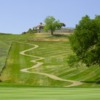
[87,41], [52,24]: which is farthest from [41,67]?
[52,24]

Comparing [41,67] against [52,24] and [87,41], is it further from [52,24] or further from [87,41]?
[52,24]

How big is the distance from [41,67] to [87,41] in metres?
20.2

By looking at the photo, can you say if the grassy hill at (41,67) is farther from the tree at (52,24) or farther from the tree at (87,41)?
the tree at (52,24)

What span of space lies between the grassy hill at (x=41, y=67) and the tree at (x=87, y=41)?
11.9 ft

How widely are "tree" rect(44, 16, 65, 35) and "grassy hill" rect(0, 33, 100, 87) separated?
25988 mm

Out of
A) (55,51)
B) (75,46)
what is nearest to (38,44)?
(55,51)

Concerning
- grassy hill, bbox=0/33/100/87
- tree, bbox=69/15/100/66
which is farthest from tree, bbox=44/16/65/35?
tree, bbox=69/15/100/66

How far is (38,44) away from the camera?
115938 millimetres

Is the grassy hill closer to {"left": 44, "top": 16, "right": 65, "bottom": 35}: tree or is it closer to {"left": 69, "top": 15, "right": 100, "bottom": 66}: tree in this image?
{"left": 69, "top": 15, "right": 100, "bottom": 66}: tree

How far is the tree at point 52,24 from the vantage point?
148250 mm

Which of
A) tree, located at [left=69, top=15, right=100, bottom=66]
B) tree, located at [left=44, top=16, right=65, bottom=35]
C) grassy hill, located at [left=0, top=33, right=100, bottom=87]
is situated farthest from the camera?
tree, located at [left=44, top=16, right=65, bottom=35]

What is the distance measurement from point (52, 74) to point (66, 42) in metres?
59.4

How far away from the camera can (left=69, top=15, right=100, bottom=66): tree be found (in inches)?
2039

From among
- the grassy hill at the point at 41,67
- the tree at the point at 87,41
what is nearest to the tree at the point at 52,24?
the grassy hill at the point at 41,67
